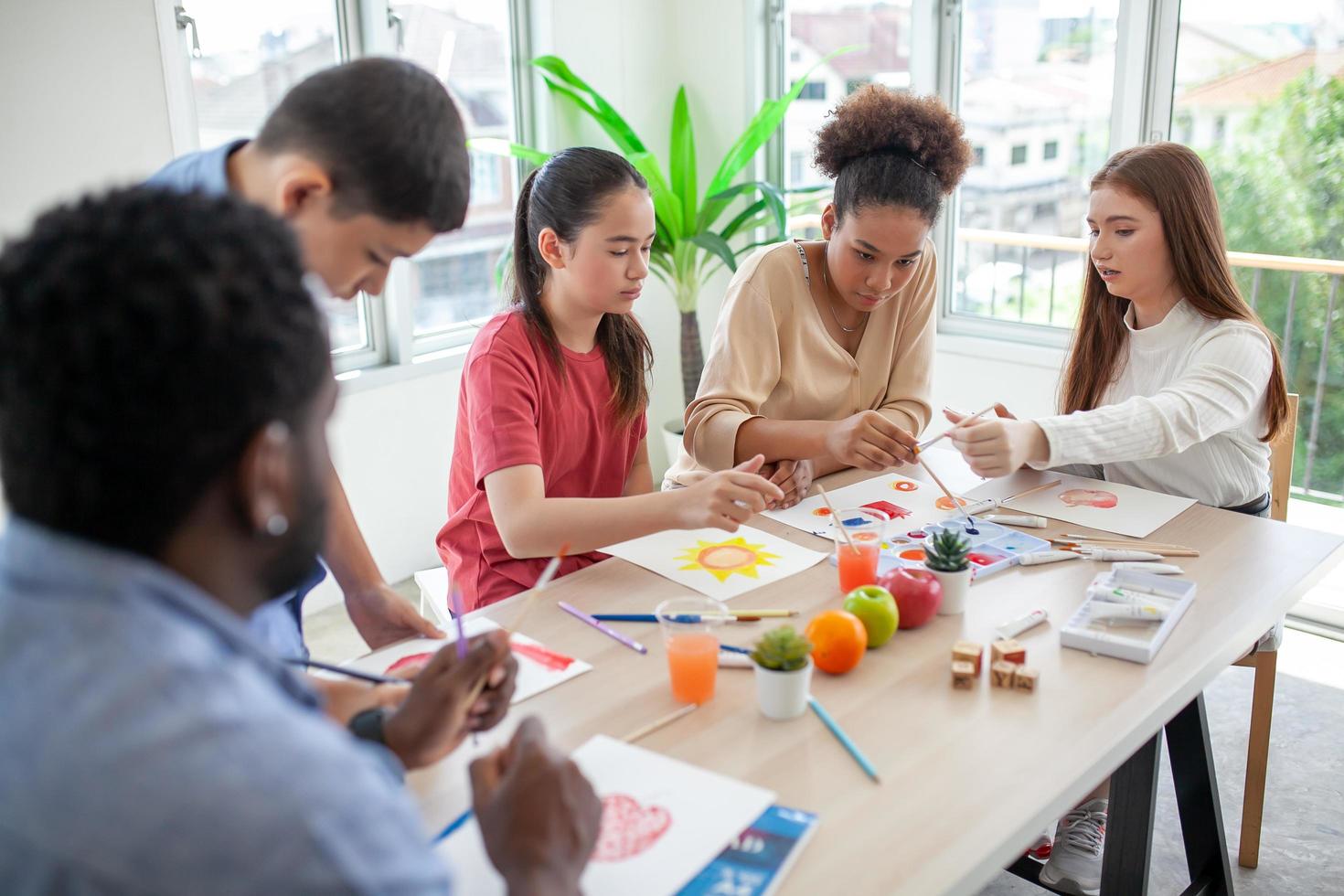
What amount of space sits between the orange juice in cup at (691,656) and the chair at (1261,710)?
126cm

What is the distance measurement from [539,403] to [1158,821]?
1.51 meters

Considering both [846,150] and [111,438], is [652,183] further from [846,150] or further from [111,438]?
[111,438]

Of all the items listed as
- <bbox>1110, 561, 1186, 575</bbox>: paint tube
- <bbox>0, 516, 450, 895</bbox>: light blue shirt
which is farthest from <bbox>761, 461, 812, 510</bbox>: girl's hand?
<bbox>0, 516, 450, 895</bbox>: light blue shirt

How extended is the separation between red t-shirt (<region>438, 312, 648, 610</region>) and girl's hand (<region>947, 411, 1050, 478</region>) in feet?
1.95

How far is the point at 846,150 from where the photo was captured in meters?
2.04

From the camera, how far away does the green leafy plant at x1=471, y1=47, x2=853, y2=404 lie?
3.39m

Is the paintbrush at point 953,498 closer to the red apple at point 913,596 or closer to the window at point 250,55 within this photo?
the red apple at point 913,596

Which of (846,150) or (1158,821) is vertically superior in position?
(846,150)

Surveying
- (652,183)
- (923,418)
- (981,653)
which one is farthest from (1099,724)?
(652,183)

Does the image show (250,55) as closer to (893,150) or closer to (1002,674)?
(893,150)

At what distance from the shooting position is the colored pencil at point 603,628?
1354 millimetres

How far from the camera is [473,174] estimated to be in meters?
3.39

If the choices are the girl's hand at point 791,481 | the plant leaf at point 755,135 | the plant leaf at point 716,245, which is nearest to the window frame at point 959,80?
the plant leaf at point 755,135

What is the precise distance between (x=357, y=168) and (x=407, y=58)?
7.05 feet
